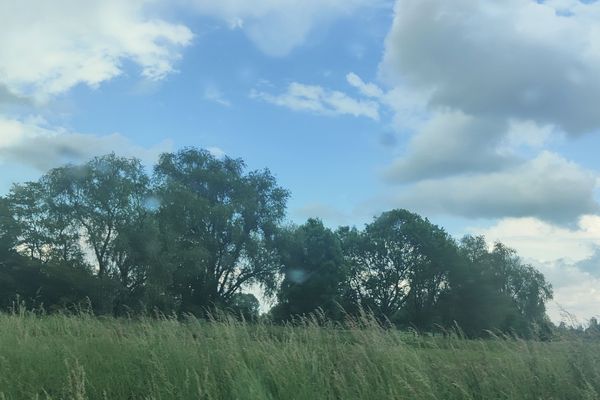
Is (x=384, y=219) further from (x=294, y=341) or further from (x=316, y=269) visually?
(x=294, y=341)

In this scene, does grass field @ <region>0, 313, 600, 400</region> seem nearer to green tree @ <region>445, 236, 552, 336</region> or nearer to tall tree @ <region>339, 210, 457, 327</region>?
green tree @ <region>445, 236, 552, 336</region>

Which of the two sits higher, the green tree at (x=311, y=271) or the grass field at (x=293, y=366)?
the green tree at (x=311, y=271)

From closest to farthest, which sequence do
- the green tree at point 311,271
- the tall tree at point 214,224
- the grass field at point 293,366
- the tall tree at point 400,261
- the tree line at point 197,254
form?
the grass field at point 293,366 → the tree line at point 197,254 → the tall tree at point 214,224 → the green tree at point 311,271 → the tall tree at point 400,261

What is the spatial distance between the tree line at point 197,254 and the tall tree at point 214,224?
12 centimetres

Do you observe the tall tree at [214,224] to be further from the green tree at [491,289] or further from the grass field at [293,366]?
the grass field at [293,366]

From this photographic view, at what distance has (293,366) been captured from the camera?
7.23 metres

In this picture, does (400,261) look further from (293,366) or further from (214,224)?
(293,366)

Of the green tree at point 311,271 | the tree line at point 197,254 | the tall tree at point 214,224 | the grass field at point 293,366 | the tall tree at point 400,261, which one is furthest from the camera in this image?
the tall tree at point 400,261

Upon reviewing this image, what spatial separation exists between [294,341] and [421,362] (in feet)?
6.55

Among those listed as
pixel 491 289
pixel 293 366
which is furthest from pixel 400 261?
pixel 293 366

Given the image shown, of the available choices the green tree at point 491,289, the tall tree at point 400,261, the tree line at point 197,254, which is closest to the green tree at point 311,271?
the tree line at point 197,254

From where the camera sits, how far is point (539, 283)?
8556 cm

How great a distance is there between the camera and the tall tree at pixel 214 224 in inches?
2213

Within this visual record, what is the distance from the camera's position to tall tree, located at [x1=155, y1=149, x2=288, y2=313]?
184ft
